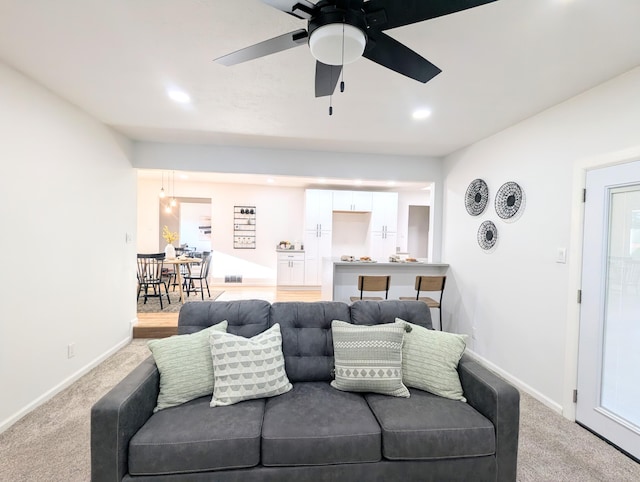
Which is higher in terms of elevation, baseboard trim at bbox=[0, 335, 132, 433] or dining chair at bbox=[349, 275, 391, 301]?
dining chair at bbox=[349, 275, 391, 301]

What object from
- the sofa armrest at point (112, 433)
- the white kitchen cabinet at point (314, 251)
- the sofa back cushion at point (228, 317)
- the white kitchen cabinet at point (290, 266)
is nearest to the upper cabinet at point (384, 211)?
the white kitchen cabinet at point (314, 251)

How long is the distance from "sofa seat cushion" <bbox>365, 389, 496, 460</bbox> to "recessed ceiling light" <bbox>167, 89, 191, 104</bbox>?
2.73m

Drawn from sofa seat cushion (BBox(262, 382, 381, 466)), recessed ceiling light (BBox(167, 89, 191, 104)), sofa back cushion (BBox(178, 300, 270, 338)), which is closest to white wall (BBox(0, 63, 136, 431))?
recessed ceiling light (BBox(167, 89, 191, 104))

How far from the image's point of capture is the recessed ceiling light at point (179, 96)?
2.50 metres

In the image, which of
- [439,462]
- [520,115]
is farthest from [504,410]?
[520,115]

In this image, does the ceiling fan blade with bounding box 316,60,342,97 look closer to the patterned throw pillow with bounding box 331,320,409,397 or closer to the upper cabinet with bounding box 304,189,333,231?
the patterned throw pillow with bounding box 331,320,409,397

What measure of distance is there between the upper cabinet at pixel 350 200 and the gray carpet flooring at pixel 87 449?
471cm

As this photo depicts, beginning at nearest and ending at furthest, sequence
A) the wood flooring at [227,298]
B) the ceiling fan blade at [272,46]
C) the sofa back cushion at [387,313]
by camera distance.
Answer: the ceiling fan blade at [272,46] < the sofa back cushion at [387,313] < the wood flooring at [227,298]

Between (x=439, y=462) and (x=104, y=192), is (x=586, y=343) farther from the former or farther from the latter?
(x=104, y=192)

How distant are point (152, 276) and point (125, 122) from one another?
2.95m

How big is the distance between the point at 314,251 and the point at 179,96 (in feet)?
15.0

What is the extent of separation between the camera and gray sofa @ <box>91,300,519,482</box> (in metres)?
1.40

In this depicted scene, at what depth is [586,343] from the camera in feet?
7.64

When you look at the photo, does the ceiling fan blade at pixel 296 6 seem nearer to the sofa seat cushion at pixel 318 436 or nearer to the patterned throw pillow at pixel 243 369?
the patterned throw pillow at pixel 243 369
